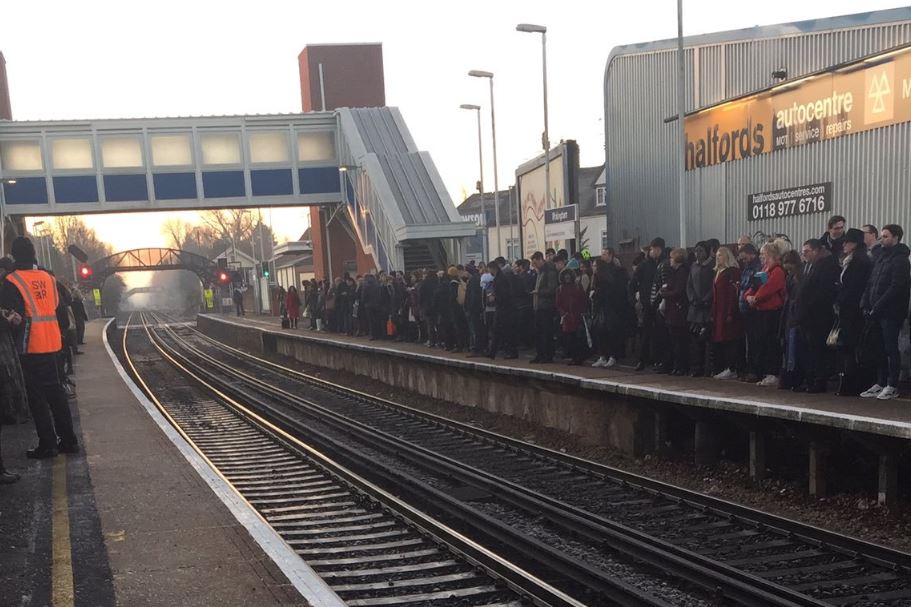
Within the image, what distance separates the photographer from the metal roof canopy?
3138cm

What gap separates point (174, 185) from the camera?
→ 32.4 meters

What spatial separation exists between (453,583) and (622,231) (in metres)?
15.6

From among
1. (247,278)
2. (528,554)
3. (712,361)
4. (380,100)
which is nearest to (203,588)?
(528,554)

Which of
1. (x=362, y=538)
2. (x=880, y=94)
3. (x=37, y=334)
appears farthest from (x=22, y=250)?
(x=880, y=94)

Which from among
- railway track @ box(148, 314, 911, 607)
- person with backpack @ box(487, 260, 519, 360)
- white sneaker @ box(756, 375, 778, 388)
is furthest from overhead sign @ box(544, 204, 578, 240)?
white sneaker @ box(756, 375, 778, 388)

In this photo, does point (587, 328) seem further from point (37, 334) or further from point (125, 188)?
point (125, 188)

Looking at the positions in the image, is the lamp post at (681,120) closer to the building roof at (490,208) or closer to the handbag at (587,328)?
the handbag at (587,328)

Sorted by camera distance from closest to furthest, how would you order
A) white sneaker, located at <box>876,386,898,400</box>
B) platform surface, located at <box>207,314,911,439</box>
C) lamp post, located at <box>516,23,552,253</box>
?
platform surface, located at <box>207,314,911,439</box>
white sneaker, located at <box>876,386,898,400</box>
lamp post, located at <box>516,23,552,253</box>

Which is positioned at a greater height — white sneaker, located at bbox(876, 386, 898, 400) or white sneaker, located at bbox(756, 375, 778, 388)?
white sneaker, located at bbox(876, 386, 898, 400)

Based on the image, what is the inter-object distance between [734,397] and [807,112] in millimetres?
7402

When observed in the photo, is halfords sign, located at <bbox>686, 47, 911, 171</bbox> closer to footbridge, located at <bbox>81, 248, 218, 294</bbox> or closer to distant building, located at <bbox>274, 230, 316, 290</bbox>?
distant building, located at <bbox>274, 230, 316, 290</bbox>

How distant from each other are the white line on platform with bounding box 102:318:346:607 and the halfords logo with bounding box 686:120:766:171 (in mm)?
11337

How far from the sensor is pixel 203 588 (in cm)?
500

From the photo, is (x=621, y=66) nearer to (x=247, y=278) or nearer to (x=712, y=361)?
(x=712, y=361)
